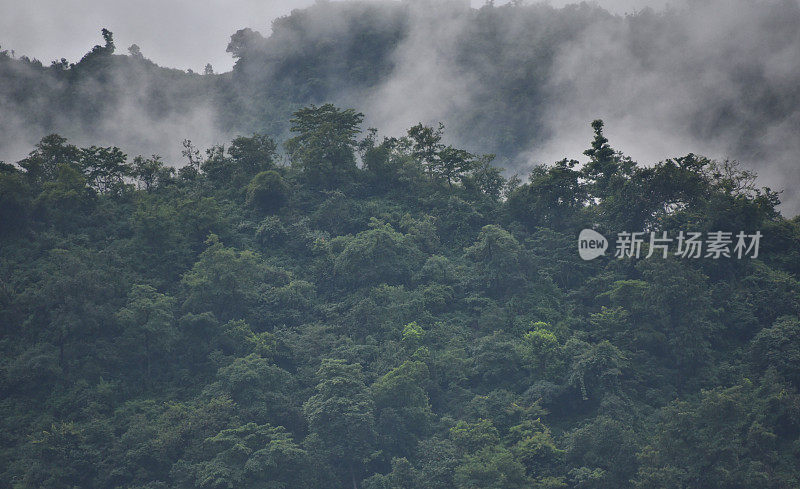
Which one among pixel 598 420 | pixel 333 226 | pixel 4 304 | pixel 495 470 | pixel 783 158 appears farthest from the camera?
pixel 783 158

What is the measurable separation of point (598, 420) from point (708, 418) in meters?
2.76

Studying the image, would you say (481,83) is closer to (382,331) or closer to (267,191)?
(267,191)

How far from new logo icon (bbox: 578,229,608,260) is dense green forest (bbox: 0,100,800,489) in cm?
29

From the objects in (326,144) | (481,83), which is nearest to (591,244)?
(326,144)

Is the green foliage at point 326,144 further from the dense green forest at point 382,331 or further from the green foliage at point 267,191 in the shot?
the green foliage at point 267,191

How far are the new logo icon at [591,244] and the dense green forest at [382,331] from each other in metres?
0.29

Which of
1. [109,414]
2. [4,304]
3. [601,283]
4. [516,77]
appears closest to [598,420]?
[601,283]

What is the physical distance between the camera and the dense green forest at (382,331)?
63.8 ft

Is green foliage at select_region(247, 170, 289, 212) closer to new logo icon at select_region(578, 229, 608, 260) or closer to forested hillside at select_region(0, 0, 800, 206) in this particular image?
new logo icon at select_region(578, 229, 608, 260)

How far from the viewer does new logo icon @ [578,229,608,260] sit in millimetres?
27609

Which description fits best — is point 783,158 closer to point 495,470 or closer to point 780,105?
point 780,105

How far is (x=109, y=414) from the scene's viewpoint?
21406 millimetres

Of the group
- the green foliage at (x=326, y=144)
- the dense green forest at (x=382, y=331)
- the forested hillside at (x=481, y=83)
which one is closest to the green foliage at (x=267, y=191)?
the dense green forest at (x=382, y=331)

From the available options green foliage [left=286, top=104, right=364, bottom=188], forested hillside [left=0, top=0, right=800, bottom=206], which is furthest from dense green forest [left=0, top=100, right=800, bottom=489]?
forested hillside [left=0, top=0, right=800, bottom=206]
